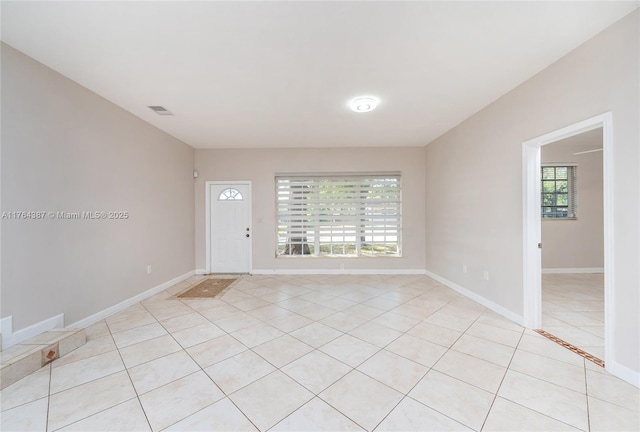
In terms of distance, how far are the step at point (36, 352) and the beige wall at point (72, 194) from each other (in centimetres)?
22

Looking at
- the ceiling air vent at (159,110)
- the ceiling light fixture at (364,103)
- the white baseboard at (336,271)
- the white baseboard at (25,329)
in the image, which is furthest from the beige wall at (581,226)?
the white baseboard at (25,329)

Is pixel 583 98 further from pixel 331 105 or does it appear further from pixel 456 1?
pixel 331 105

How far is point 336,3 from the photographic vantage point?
1.57 metres

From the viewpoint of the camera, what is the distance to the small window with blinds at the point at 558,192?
491cm

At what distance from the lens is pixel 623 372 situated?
1.72m

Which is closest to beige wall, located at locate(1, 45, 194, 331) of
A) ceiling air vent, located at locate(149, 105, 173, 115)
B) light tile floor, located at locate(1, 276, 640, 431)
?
ceiling air vent, located at locate(149, 105, 173, 115)

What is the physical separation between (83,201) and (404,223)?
5.01m

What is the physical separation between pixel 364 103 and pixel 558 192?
505cm

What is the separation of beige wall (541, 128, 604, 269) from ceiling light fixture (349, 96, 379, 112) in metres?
4.41

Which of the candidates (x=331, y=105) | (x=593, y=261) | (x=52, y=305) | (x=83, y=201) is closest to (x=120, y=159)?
(x=83, y=201)

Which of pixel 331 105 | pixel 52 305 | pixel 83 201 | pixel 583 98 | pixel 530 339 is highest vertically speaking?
pixel 331 105

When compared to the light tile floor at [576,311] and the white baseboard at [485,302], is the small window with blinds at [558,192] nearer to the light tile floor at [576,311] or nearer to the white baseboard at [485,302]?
the light tile floor at [576,311]

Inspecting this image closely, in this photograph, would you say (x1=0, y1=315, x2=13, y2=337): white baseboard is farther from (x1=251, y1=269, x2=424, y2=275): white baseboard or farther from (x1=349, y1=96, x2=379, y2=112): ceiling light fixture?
(x1=349, y1=96, x2=379, y2=112): ceiling light fixture

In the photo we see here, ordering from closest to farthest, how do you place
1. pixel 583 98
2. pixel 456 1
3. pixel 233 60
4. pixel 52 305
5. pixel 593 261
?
pixel 456 1
pixel 583 98
pixel 233 60
pixel 52 305
pixel 593 261
